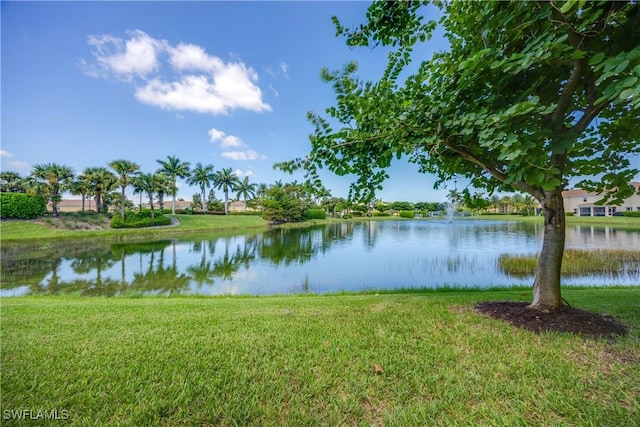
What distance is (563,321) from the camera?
3.40 metres

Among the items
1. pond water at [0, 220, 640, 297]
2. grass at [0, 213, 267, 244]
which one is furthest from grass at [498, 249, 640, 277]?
grass at [0, 213, 267, 244]

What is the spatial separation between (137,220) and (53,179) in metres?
10.8

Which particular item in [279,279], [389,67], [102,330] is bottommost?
[279,279]

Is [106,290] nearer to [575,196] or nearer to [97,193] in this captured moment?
[97,193]

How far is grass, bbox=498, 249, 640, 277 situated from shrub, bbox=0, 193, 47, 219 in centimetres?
4003

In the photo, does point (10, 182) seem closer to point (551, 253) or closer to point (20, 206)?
point (20, 206)

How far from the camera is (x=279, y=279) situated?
36.7 ft

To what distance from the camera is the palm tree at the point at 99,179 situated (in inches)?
1331

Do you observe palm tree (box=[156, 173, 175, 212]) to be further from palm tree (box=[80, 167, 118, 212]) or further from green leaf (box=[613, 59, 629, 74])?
green leaf (box=[613, 59, 629, 74])

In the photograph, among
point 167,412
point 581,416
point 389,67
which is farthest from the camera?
point 389,67

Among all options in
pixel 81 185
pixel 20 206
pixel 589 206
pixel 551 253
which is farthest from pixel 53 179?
pixel 589 206

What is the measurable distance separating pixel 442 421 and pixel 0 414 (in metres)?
3.11

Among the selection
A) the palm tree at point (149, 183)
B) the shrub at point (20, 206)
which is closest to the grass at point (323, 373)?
the shrub at point (20, 206)

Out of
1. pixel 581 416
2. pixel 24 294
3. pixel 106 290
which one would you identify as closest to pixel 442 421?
pixel 581 416
